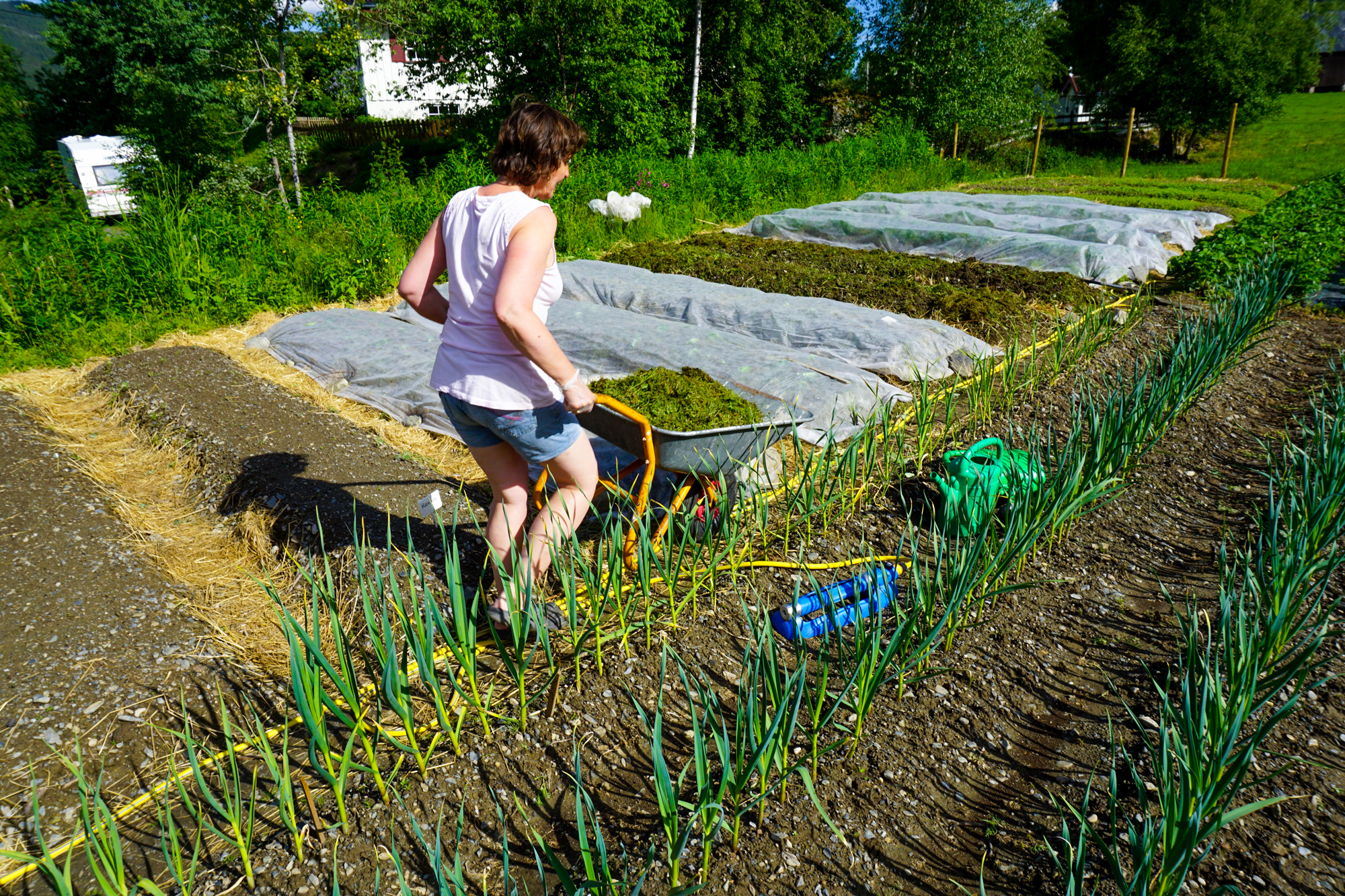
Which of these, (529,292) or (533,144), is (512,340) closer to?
(529,292)

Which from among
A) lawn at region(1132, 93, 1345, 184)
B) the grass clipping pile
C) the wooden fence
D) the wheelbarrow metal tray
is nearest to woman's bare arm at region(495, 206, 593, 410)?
the wheelbarrow metal tray

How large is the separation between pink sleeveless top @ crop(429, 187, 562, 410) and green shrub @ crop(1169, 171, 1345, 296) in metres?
4.90

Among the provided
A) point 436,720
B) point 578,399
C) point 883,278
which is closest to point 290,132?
point 883,278

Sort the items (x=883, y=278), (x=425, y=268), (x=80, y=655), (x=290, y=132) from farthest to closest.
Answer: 1. (x=290, y=132)
2. (x=883, y=278)
3. (x=80, y=655)
4. (x=425, y=268)

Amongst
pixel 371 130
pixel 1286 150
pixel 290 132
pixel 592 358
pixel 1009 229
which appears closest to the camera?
pixel 592 358

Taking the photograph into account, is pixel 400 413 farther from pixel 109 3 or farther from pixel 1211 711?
pixel 109 3

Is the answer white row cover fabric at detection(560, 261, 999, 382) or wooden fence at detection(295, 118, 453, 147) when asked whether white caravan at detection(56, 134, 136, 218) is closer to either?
wooden fence at detection(295, 118, 453, 147)

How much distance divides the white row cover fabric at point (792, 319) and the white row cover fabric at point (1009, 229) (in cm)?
238

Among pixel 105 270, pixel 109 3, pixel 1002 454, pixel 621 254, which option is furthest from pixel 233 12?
pixel 109 3

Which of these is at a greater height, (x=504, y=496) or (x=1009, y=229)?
(x=1009, y=229)

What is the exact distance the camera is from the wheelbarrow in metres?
2.13

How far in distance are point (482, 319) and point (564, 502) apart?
0.52m

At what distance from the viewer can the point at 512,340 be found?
5.56 feet

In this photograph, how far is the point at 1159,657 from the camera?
212cm
